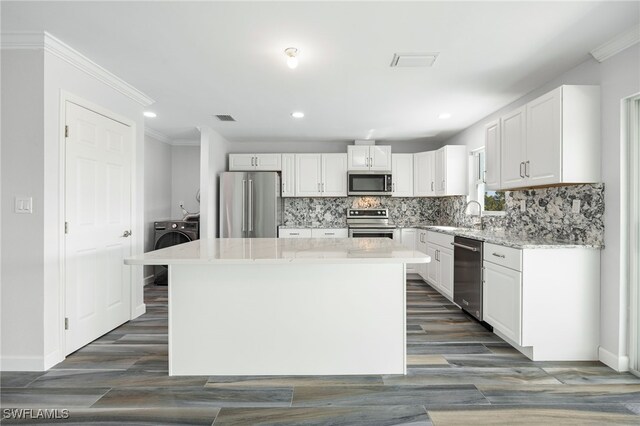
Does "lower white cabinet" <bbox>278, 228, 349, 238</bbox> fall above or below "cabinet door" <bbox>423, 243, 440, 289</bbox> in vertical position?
above

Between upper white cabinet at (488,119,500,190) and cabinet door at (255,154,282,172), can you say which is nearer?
upper white cabinet at (488,119,500,190)

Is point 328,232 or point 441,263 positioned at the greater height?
point 328,232

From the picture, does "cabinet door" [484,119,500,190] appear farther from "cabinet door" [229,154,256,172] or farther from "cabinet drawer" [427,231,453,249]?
"cabinet door" [229,154,256,172]

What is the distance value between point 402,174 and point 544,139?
3.10 m

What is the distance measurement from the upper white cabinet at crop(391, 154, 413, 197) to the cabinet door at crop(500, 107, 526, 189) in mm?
2476

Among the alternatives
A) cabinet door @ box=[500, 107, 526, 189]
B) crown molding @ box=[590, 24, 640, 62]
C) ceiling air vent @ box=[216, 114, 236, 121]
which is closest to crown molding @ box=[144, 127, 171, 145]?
ceiling air vent @ box=[216, 114, 236, 121]

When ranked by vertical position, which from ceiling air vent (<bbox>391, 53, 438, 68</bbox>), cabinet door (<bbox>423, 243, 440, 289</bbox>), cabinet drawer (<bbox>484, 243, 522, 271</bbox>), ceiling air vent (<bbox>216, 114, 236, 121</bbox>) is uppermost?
ceiling air vent (<bbox>216, 114, 236, 121</bbox>)

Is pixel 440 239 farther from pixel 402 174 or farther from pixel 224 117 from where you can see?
pixel 224 117

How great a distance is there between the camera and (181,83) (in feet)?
10.6

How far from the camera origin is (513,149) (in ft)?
10.3

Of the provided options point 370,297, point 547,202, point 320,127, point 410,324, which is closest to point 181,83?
point 320,127

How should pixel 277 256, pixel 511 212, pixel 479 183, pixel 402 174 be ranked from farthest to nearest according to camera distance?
pixel 402 174 → pixel 479 183 → pixel 511 212 → pixel 277 256

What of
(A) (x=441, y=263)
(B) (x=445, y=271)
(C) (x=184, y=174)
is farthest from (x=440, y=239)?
(C) (x=184, y=174)

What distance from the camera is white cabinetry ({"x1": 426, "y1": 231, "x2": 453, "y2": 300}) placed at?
4117mm
